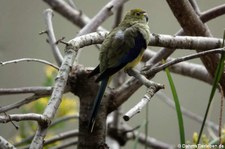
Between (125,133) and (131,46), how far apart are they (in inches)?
27.5

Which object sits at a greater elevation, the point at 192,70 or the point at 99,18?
the point at 99,18

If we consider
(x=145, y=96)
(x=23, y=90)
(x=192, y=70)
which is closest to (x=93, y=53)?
(x=192, y=70)

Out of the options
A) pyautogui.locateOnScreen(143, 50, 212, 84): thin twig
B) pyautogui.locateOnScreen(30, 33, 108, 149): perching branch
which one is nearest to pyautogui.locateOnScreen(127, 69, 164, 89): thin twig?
pyautogui.locateOnScreen(30, 33, 108, 149): perching branch

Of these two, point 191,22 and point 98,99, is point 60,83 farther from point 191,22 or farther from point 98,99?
point 191,22

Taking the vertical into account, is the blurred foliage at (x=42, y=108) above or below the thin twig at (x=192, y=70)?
above

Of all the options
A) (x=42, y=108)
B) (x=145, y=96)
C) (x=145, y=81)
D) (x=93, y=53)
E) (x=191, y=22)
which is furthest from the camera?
(x=93, y=53)

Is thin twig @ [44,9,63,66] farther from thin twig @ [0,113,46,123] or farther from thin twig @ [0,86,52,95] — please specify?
thin twig @ [0,113,46,123]

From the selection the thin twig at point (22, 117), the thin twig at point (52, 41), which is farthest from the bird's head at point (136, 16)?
the thin twig at point (22, 117)

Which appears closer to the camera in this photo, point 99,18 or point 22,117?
point 22,117

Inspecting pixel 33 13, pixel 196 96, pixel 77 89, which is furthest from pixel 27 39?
pixel 77 89

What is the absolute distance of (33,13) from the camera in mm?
3250

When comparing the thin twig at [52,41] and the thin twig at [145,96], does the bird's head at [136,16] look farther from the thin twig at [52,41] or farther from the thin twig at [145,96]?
the thin twig at [145,96]

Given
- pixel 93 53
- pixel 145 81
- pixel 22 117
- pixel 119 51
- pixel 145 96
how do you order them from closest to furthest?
pixel 22 117, pixel 145 96, pixel 145 81, pixel 119 51, pixel 93 53

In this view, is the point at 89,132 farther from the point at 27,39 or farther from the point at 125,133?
the point at 27,39
